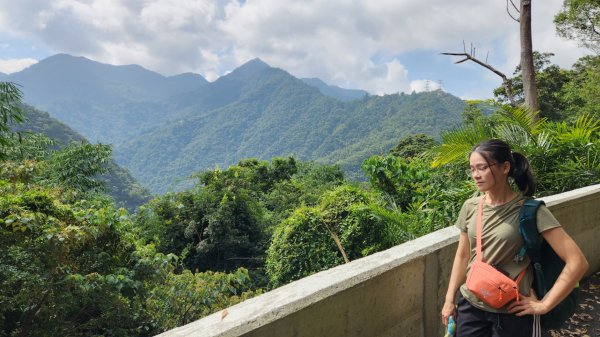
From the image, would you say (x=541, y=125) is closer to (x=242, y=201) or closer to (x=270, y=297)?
(x=270, y=297)

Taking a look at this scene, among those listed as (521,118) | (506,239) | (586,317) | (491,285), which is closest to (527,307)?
(491,285)

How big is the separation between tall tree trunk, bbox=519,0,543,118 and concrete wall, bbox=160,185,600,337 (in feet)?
17.2

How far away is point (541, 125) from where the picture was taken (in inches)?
237

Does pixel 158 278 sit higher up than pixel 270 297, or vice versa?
pixel 270 297

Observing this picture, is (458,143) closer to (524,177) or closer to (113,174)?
(524,177)

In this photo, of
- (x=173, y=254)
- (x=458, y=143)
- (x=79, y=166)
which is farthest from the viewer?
(x=79, y=166)

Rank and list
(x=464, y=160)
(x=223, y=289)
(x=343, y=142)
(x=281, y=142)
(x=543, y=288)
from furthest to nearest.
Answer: (x=281, y=142)
(x=343, y=142)
(x=223, y=289)
(x=464, y=160)
(x=543, y=288)

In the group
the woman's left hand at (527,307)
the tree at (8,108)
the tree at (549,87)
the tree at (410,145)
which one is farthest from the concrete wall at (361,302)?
the tree at (410,145)

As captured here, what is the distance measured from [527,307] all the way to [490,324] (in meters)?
0.19

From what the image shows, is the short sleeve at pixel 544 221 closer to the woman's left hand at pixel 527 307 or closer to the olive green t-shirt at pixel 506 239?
the olive green t-shirt at pixel 506 239

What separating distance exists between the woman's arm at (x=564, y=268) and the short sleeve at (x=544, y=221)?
0.02m

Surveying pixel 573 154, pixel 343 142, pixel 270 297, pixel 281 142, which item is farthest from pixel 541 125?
pixel 281 142

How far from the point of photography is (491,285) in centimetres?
159

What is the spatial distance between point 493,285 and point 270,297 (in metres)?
0.90
